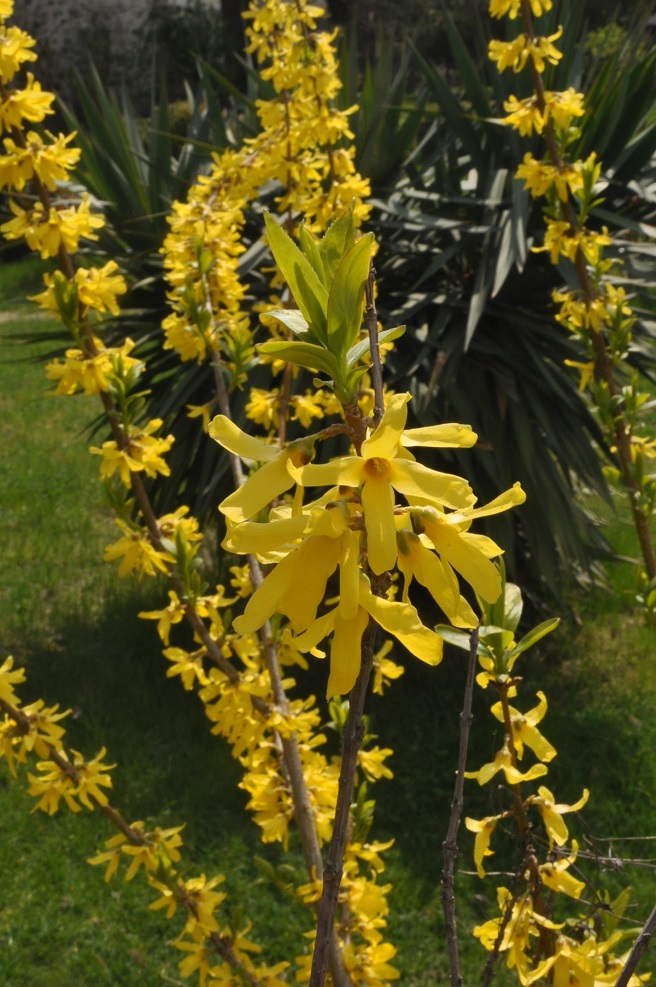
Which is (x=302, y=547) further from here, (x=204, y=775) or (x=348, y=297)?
(x=204, y=775)

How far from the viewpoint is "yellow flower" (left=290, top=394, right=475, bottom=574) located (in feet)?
2.10

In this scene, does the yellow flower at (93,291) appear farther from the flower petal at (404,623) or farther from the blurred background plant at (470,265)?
the blurred background plant at (470,265)

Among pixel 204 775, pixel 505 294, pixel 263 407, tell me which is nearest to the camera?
pixel 263 407

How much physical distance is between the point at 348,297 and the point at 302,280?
0.05 metres

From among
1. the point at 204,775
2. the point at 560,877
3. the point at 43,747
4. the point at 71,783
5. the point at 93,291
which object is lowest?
the point at 204,775

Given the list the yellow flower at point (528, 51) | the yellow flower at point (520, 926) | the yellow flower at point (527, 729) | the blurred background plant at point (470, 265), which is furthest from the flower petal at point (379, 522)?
the blurred background plant at point (470, 265)

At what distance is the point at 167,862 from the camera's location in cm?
146

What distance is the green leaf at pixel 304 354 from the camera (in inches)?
26.5

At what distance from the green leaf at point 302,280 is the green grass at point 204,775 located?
4.76 feet

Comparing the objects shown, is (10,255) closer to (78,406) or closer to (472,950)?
(78,406)

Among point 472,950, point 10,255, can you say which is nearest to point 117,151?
point 472,950

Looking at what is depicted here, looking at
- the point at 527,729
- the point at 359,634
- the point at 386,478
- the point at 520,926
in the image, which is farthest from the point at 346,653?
the point at 520,926

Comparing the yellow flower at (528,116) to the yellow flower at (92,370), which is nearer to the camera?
the yellow flower at (92,370)

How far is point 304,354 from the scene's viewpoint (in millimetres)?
689
